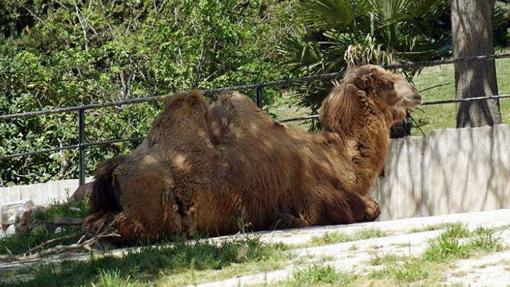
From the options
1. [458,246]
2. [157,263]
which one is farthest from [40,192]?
[458,246]

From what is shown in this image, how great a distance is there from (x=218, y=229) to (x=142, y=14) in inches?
502

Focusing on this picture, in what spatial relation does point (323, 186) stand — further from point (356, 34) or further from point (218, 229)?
point (356, 34)

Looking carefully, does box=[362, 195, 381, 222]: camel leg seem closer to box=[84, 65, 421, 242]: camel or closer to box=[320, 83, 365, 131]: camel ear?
box=[84, 65, 421, 242]: camel

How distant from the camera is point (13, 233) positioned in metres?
10.8

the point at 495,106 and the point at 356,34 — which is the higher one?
the point at 356,34

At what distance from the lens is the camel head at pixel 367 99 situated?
32.6 feet

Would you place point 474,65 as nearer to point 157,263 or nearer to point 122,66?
point 157,263

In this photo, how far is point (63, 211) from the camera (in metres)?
11.2

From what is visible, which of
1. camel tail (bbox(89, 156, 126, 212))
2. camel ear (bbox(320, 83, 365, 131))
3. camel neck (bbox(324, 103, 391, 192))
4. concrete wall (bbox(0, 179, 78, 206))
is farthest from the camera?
concrete wall (bbox(0, 179, 78, 206))

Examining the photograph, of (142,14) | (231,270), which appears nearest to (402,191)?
(231,270)

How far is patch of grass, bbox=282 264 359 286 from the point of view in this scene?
588 centimetres

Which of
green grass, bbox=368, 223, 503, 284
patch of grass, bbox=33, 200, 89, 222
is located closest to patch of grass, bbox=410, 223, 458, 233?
green grass, bbox=368, 223, 503, 284

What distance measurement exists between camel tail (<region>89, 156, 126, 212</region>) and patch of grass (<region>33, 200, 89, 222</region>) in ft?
5.45

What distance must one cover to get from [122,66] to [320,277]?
13566mm
